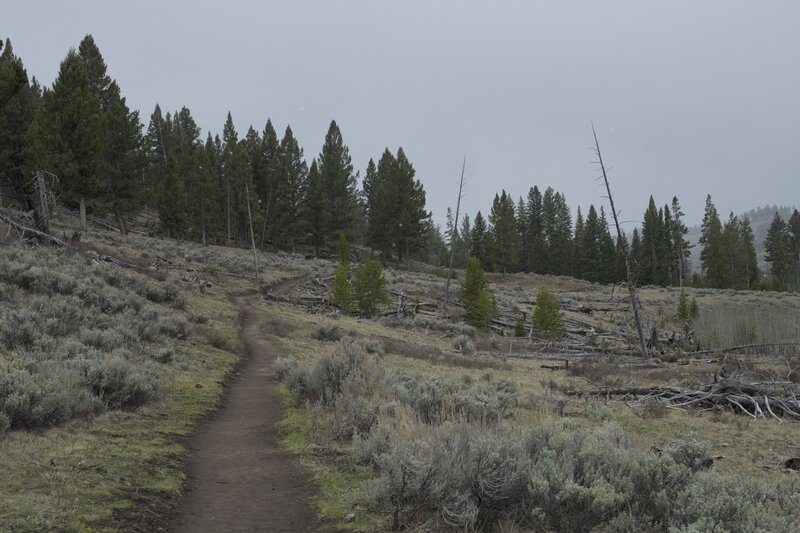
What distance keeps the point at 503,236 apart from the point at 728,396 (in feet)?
225

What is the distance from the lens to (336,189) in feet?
231

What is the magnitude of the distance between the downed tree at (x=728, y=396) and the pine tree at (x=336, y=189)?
57.3m

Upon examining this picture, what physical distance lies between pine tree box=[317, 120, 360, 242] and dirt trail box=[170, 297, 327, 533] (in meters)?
58.8

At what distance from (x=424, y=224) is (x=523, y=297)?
911 inches

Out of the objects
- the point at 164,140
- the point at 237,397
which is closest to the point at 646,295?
the point at 237,397

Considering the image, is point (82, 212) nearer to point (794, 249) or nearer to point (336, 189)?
point (336, 189)

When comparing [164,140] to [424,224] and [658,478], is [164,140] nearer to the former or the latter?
[424,224]

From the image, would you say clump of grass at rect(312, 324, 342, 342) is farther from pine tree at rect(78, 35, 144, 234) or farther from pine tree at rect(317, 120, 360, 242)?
pine tree at rect(317, 120, 360, 242)

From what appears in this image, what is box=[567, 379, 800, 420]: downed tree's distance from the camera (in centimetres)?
1252

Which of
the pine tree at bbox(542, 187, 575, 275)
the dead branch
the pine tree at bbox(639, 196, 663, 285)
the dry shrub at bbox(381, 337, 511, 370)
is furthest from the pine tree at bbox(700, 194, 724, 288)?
the dead branch

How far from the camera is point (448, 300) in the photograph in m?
46.7

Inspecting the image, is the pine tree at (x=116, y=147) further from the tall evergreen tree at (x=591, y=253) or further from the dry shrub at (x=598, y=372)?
the tall evergreen tree at (x=591, y=253)

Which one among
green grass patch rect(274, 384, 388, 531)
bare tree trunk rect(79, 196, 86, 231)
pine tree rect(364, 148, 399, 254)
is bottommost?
green grass patch rect(274, 384, 388, 531)

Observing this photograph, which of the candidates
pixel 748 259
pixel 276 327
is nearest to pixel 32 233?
pixel 276 327
